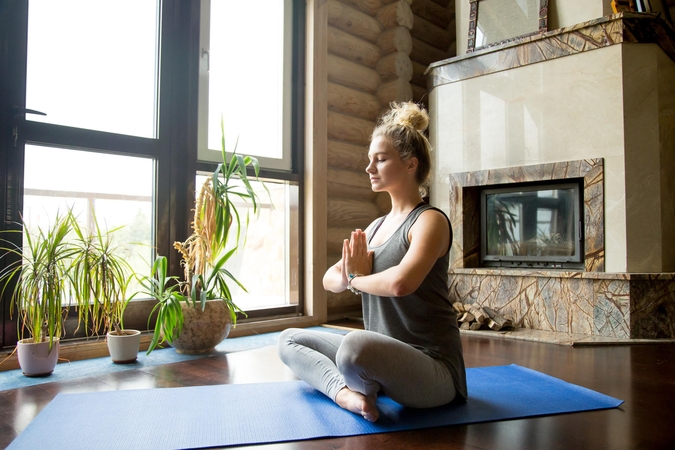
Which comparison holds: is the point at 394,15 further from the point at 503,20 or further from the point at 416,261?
the point at 416,261

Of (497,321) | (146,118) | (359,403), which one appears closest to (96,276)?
(146,118)

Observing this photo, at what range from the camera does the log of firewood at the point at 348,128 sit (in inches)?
169

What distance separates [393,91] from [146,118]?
217cm

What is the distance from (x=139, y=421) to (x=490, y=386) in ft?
4.50

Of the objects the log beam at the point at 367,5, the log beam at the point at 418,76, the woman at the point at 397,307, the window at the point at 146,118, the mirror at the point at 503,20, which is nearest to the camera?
the woman at the point at 397,307

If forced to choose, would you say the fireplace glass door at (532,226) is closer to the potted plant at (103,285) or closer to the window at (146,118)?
the window at (146,118)

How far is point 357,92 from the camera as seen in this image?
178 inches

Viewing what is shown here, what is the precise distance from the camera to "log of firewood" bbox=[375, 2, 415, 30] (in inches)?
184

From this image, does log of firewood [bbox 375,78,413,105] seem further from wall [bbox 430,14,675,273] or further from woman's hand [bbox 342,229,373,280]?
woman's hand [bbox 342,229,373,280]

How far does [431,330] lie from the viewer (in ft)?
6.15

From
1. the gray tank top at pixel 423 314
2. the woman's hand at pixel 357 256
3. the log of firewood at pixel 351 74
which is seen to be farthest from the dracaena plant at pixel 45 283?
the log of firewood at pixel 351 74

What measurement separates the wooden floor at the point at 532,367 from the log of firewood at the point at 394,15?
279 cm

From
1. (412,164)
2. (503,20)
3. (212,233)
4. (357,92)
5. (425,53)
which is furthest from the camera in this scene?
(425,53)

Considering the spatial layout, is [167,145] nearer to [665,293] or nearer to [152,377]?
[152,377]
